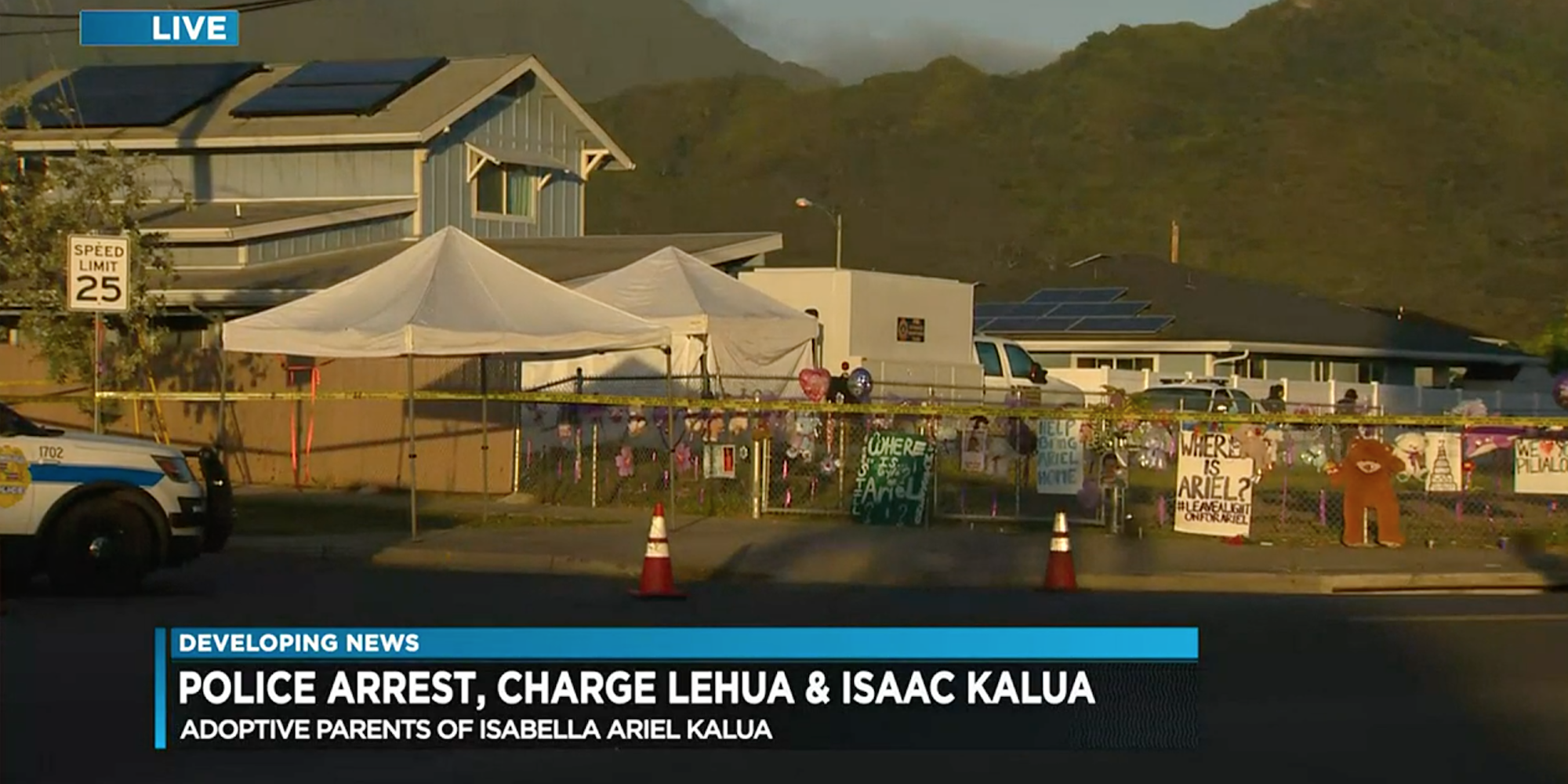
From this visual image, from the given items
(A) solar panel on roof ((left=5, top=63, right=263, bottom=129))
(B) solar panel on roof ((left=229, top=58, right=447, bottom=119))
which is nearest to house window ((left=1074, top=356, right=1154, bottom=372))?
(B) solar panel on roof ((left=229, top=58, right=447, bottom=119))

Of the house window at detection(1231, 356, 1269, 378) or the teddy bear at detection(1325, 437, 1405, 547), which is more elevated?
the house window at detection(1231, 356, 1269, 378)

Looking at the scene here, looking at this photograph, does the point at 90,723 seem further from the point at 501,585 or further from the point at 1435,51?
the point at 1435,51

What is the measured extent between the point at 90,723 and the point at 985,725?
4533 mm

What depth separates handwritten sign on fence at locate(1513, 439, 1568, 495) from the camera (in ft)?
78.5

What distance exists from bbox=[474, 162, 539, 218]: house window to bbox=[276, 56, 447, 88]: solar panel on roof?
2.31 meters

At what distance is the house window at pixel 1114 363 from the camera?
56.1 m

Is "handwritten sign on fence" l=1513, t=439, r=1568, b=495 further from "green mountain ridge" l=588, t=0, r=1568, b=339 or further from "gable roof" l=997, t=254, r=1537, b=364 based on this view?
"green mountain ridge" l=588, t=0, r=1568, b=339

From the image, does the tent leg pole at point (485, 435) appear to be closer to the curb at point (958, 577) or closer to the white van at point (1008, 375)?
the curb at point (958, 577)

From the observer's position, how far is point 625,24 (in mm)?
180125

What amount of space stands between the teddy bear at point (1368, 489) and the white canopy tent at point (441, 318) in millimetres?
7536

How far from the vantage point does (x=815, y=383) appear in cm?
2888

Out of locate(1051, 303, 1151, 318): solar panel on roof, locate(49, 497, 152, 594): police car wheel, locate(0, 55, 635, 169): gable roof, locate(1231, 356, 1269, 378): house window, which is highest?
locate(0, 55, 635, 169): gable roof

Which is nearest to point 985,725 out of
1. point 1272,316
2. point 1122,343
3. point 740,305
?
point 740,305

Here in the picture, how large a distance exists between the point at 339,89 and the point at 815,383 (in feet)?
52.0
